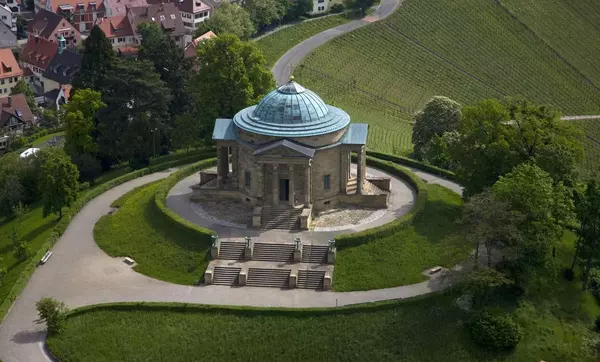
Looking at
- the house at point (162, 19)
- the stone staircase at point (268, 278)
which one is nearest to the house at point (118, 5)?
the house at point (162, 19)

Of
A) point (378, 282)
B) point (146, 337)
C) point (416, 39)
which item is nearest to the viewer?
point (146, 337)

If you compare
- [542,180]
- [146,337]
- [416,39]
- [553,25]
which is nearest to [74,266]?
[146,337]

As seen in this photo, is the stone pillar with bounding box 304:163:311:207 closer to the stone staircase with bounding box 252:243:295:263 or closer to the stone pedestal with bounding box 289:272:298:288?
the stone staircase with bounding box 252:243:295:263

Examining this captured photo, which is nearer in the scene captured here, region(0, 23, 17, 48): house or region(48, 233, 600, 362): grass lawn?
region(48, 233, 600, 362): grass lawn

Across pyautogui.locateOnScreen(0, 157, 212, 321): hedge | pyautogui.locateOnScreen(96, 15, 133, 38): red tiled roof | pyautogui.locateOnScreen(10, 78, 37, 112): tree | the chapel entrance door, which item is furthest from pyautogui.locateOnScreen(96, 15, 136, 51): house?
the chapel entrance door

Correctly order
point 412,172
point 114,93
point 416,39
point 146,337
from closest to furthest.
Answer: point 146,337 < point 412,172 < point 114,93 < point 416,39

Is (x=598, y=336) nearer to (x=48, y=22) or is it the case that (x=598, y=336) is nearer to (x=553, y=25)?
(x=553, y=25)

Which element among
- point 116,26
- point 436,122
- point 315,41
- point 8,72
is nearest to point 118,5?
point 116,26
